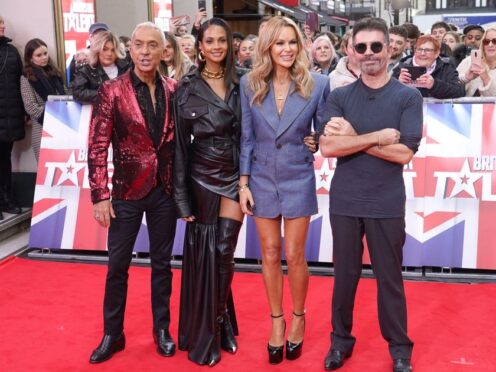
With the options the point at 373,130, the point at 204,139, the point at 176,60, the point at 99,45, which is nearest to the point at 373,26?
the point at 373,130

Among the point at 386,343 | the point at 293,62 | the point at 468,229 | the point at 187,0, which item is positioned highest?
the point at 187,0

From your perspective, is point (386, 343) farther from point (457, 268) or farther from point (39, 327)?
point (39, 327)

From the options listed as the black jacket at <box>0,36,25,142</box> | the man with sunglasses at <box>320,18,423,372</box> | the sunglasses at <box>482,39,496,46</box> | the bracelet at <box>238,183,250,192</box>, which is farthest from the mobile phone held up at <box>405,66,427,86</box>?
the black jacket at <box>0,36,25,142</box>

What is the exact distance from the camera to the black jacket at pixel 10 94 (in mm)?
6664

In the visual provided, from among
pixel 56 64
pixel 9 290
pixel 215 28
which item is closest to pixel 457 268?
pixel 215 28

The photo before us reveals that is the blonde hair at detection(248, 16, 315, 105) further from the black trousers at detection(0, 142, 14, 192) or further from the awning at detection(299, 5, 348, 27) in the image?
the awning at detection(299, 5, 348, 27)

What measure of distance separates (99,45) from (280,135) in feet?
9.80

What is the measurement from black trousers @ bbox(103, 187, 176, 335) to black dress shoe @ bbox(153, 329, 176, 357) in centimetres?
4

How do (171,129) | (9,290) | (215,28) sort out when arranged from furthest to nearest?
(9,290) < (171,129) < (215,28)

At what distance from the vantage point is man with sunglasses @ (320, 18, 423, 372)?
3.37m

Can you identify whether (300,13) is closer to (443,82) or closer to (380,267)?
(443,82)

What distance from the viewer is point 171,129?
3803mm

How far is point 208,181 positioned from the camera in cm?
375

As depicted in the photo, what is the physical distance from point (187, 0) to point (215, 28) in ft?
30.4
